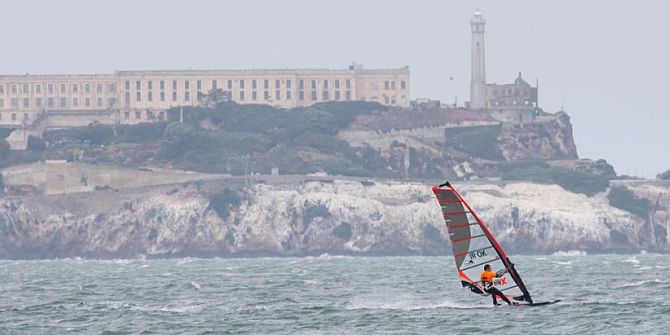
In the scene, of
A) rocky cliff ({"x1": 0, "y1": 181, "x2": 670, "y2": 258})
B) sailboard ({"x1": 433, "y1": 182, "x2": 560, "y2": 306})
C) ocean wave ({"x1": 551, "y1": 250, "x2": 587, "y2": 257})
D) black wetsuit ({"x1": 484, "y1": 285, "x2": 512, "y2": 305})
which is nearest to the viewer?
sailboard ({"x1": 433, "y1": 182, "x2": 560, "y2": 306})

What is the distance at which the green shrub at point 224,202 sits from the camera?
195m

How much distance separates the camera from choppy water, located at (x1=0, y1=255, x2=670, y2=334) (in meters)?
65.5

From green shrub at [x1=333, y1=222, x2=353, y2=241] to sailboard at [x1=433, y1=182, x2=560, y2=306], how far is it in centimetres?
12487

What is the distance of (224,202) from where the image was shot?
194750 millimetres

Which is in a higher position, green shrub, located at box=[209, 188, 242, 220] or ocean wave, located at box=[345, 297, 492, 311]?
green shrub, located at box=[209, 188, 242, 220]

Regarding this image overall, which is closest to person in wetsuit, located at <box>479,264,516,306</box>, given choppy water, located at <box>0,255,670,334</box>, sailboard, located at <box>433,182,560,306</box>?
sailboard, located at <box>433,182,560,306</box>

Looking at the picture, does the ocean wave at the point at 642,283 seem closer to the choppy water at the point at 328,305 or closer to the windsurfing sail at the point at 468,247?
the choppy water at the point at 328,305

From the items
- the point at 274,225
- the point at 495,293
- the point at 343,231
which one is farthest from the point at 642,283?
the point at 274,225

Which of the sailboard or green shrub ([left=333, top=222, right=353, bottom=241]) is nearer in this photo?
the sailboard

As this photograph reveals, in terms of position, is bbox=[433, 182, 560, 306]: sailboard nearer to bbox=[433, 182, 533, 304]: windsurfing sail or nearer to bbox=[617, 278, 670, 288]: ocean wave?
bbox=[433, 182, 533, 304]: windsurfing sail

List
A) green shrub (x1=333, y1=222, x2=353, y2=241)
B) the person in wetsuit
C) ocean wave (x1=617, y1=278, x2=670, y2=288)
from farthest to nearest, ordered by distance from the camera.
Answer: green shrub (x1=333, y1=222, x2=353, y2=241), ocean wave (x1=617, y1=278, x2=670, y2=288), the person in wetsuit

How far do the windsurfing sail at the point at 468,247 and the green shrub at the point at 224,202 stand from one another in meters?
127

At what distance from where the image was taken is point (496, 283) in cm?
6762

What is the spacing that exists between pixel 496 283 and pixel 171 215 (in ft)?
423
